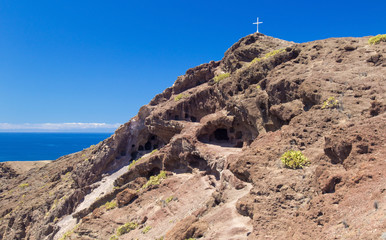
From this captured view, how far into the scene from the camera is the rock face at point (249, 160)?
897 cm

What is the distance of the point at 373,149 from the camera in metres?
9.15

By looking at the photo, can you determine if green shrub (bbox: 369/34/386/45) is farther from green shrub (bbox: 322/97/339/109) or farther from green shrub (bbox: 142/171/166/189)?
green shrub (bbox: 142/171/166/189)

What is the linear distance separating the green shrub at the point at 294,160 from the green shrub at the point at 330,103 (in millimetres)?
3121

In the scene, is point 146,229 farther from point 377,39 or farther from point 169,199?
point 377,39

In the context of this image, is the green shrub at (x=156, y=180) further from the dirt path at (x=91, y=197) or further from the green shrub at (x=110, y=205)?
the dirt path at (x=91, y=197)

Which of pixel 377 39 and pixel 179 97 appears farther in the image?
pixel 179 97

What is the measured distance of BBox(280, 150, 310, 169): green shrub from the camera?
11312mm

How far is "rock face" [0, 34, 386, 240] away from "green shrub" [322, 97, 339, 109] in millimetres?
67

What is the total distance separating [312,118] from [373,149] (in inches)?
168

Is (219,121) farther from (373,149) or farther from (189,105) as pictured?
(373,149)

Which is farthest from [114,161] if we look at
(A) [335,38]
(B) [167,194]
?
(A) [335,38]

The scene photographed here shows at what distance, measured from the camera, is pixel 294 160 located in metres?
11.5

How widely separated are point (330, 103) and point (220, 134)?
41.3ft

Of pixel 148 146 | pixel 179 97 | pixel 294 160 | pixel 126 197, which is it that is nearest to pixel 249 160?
pixel 294 160
